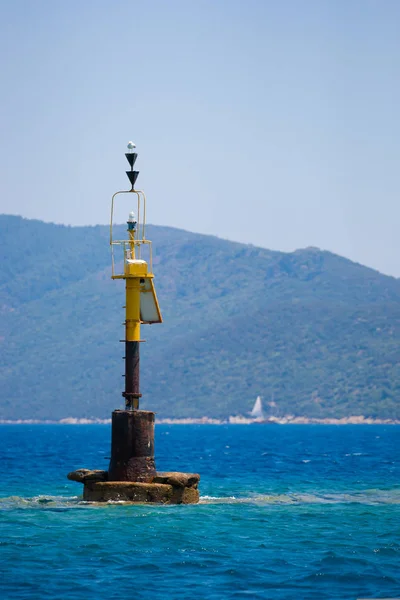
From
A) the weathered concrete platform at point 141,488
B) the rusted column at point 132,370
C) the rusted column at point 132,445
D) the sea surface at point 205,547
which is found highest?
the rusted column at point 132,370

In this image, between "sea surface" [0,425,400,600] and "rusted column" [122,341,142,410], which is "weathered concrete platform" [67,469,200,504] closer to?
"sea surface" [0,425,400,600]

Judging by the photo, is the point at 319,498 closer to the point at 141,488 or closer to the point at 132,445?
the point at 141,488

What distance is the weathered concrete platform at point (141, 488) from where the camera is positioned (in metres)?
32.6

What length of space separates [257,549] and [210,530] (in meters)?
2.62

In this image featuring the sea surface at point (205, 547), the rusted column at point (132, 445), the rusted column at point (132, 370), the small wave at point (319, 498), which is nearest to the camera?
the sea surface at point (205, 547)

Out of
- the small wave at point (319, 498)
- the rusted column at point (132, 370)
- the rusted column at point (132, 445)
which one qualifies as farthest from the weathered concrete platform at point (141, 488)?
the small wave at point (319, 498)

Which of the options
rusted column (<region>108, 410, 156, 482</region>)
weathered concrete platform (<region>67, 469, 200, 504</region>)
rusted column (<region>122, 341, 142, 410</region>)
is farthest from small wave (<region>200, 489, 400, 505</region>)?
rusted column (<region>122, 341, 142, 410</region>)

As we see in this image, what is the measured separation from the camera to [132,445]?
32562mm

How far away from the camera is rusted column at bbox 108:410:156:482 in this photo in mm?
32562

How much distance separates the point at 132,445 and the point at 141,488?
47.0 inches

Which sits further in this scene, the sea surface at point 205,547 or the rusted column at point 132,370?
the rusted column at point 132,370

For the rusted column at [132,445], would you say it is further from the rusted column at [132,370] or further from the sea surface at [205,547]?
the sea surface at [205,547]

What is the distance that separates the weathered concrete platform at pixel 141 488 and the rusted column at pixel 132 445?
317mm

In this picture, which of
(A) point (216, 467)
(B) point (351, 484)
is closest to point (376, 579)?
(B) point (351, 484)
